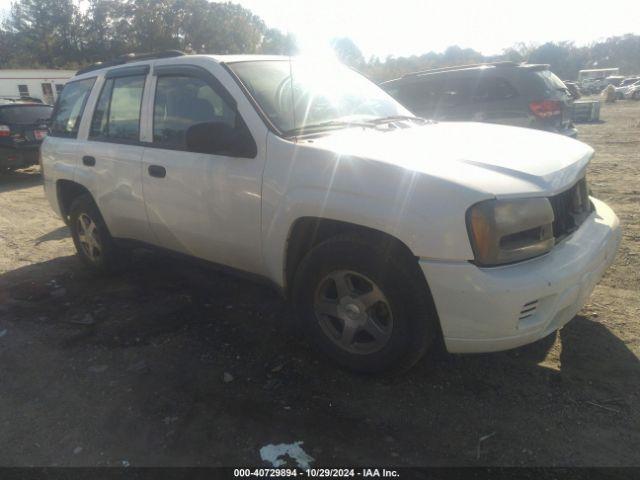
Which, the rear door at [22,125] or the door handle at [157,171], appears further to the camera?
the rear door at [22,125]

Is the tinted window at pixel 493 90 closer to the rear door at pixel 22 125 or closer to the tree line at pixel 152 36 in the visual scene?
the rear door at pixel 22 125

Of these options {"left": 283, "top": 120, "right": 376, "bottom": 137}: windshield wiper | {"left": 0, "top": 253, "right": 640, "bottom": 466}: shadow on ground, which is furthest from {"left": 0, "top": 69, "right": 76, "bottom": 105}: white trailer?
{"left": 283, "top": 120, "right": 376, "bottom": 137}: windshield wiper

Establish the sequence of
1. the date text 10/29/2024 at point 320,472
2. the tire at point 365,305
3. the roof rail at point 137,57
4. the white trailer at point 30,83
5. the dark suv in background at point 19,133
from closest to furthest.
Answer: the date text 10/29/2024 at point 320,472 → the tire at point 365,305 → the roof rail at point 137,57 → the dark suv in background at point 19,133 → the white trailer at point 30,83

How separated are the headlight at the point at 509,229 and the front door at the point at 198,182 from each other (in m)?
1.34

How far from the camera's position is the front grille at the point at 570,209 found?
269 centimetres

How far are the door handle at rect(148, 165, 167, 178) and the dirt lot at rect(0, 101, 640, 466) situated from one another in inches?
43.0

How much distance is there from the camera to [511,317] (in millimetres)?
2367

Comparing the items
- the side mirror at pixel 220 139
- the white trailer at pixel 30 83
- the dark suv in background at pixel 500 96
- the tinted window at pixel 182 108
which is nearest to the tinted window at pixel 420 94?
the dark suv in background at pixel 500 96

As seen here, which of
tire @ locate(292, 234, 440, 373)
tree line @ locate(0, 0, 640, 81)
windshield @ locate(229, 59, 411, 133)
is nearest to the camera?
tire @ locate(292, 234, 440, 373)

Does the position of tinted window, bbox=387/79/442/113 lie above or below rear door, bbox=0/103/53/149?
above

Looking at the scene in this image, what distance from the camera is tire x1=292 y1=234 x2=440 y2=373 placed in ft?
8.45

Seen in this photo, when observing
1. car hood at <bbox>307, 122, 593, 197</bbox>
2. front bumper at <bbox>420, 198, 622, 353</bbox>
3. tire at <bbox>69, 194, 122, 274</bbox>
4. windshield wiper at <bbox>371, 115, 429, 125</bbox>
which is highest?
windshield wiper at <bbox>371, 115, 429, 125</bbox>

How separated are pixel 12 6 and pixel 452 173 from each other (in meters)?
77.7

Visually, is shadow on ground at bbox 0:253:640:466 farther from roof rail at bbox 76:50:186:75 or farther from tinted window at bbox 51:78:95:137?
roof rail at bbox 76:50:186:75
